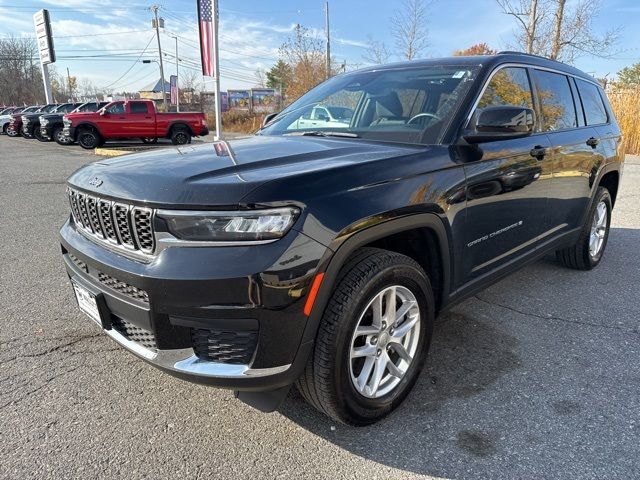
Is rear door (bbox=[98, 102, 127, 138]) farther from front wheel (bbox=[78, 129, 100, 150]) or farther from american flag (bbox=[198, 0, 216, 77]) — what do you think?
american flag (bbox=[198, 0, 216, 77])

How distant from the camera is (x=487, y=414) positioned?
7.95ft

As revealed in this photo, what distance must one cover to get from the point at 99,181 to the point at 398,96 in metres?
1.89

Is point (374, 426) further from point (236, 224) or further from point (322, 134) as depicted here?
point (322, 134)

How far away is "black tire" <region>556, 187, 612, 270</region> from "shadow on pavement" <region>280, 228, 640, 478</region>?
130 cm

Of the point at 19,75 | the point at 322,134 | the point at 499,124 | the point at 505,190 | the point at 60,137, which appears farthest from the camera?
the point at 19,75

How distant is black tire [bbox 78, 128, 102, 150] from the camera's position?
1859 centimetres

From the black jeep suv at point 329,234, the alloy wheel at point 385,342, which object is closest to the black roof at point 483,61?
the black jeep suv at point 329,234

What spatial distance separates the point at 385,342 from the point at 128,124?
1931 centimetres

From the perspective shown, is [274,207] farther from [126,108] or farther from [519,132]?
[126,108]

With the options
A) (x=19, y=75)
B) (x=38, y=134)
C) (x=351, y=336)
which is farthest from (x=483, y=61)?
(x=19, y=75)

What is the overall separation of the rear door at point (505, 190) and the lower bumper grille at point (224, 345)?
1.45 meters

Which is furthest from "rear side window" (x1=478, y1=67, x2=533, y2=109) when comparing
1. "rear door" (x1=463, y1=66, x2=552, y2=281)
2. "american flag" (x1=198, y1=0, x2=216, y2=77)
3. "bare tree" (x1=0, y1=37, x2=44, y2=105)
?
"bare tree" (x1=0, y1=37, x2=44, y2=105)

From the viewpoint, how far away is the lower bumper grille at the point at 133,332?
6.61ft

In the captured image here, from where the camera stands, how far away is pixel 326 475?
204cm
